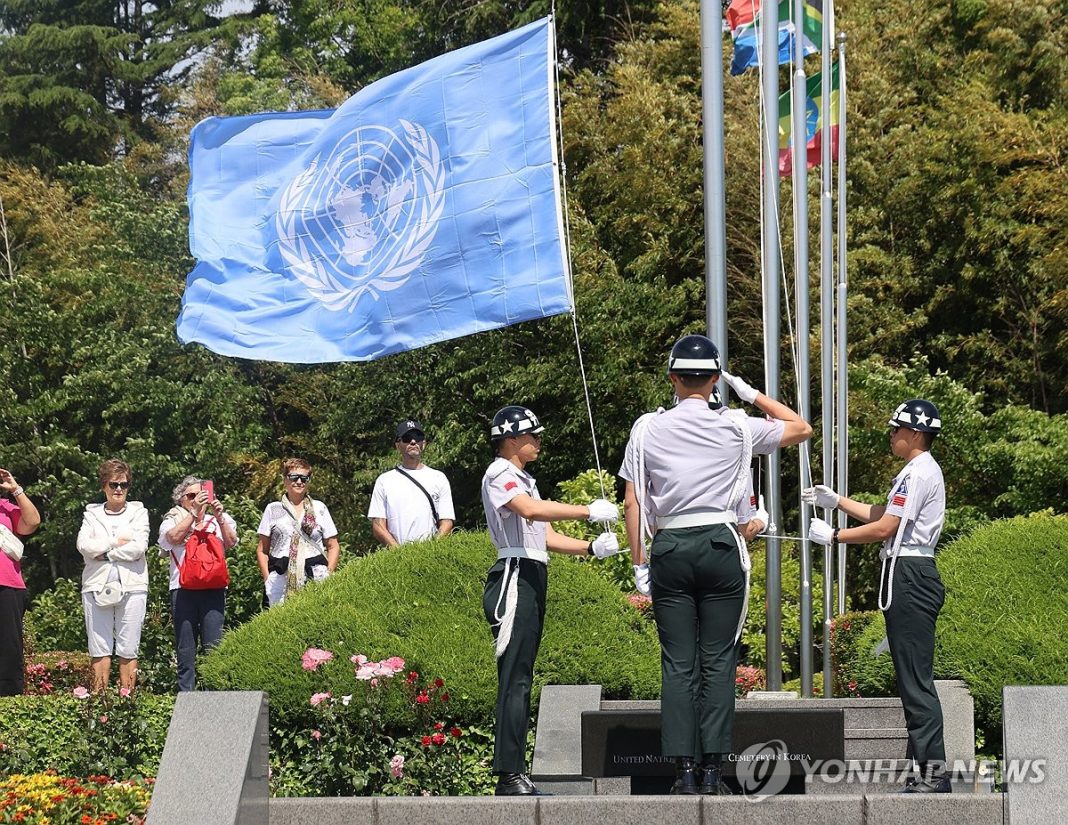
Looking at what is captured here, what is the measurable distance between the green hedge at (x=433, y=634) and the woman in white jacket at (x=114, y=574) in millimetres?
1934

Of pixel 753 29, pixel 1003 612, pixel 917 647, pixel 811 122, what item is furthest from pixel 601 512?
pixel 811 122

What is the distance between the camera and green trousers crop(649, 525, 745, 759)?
250 inches

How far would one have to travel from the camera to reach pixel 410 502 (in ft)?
35.1

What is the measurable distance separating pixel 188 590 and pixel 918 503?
555cm

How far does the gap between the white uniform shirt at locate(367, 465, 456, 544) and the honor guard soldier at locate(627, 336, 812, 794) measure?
4.20 meters

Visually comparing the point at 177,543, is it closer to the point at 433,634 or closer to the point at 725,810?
the point at 433,634

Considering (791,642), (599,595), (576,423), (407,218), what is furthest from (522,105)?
(576,423)

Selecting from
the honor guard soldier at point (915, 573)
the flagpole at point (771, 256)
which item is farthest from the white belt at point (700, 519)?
the flagpole at point (771, 256)

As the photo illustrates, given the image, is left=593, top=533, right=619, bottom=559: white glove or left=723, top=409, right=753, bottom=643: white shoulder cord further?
left=593, top=533, right=619, bottom=559: white glove

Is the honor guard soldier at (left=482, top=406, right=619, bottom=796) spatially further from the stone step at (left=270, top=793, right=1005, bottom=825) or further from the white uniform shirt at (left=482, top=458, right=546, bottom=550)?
the stone step at (left=270, top=793, right=1005, bottom=825)

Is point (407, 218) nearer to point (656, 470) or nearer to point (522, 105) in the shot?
point (522, 105)

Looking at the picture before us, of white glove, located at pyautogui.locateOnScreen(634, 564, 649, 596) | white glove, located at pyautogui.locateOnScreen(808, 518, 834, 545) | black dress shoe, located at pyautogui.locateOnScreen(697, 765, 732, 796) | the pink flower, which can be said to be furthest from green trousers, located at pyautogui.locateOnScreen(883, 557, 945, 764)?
the pink flower

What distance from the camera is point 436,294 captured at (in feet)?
36.4

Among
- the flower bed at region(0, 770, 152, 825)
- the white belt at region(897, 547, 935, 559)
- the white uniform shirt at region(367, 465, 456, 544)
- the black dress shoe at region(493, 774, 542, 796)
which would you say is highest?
the white uniform shirt at region(367, 465, 456, 544)
